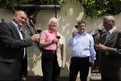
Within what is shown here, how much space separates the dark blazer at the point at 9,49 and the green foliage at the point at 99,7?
283 centimetres

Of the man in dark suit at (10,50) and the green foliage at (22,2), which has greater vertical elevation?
the green foliage at (22,2)

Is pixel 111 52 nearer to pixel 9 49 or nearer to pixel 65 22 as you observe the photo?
pixel 9 49

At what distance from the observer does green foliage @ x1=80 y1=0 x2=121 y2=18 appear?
4246 mm

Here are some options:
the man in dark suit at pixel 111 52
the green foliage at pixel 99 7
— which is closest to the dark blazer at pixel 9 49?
the man in dark suit at pixel 111 52

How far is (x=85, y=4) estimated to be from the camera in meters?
4.26

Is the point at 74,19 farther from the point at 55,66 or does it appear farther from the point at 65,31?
the point at 55,66

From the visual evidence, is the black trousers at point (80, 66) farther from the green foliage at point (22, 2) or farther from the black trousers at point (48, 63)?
the green foliage at point (22, 2)

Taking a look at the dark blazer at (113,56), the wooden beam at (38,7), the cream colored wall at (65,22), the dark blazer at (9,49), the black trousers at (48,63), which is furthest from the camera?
the cream colored wall at (65,22)

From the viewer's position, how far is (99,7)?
4383mm

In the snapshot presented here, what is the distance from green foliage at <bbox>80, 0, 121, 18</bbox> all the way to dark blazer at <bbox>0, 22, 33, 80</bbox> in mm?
2835

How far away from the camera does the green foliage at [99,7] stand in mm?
4246

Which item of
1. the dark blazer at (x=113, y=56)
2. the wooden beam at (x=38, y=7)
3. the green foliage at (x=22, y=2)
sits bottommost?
the dark blazer at (x=113, y=56)

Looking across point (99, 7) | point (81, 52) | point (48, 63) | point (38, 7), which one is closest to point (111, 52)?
point (81, 52)

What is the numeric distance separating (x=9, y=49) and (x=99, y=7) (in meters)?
3.47
